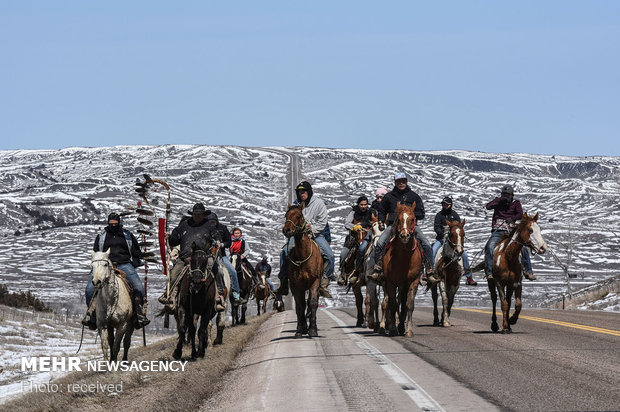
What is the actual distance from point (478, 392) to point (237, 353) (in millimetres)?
8498

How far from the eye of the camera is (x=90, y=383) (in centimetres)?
1452

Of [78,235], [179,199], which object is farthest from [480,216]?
[78,235]

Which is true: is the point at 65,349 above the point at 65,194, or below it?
below

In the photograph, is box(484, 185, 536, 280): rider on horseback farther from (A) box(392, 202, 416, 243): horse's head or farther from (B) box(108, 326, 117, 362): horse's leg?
(B) box(108, 326, 117, 362): horse's leg

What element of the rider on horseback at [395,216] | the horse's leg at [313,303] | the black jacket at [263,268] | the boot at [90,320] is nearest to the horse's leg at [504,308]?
the rider on horseback at [395,216]

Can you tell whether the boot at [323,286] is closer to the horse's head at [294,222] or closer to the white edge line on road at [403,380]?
the horse's head at [294,222]

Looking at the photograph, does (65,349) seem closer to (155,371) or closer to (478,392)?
(155,371)

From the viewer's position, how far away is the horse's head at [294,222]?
17.4 meters

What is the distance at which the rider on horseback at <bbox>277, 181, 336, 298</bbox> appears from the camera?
58.8 ft

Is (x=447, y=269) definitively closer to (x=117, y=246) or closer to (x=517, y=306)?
(x=517, y=306)

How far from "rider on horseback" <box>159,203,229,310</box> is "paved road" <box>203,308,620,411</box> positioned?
1.78 m

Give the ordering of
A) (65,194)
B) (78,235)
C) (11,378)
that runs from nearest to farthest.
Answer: (11,378), (78,235), (65,194)

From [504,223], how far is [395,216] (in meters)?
2.93

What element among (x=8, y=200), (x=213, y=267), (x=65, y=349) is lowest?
(x=65, y=349)
